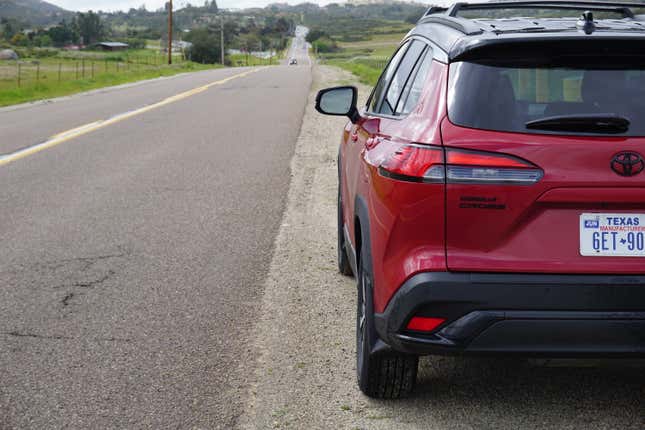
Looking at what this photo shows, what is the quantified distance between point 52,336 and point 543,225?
2708mm

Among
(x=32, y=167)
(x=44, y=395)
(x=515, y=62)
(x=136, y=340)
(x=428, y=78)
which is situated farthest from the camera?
(x=32, y=167)

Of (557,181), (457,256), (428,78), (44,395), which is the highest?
(428,78)

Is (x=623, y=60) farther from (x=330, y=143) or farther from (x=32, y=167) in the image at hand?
(x=330, y=143)

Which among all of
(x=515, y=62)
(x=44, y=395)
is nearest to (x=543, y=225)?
(x=515, y=62)

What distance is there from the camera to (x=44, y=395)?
3914 mm

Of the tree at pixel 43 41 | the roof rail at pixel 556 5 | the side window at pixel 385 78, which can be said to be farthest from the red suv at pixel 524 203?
the tree at pixel 43 41

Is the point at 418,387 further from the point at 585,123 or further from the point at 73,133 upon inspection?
the point at 73,133

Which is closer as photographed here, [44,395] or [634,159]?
[634,159]

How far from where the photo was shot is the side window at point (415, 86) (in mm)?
3705

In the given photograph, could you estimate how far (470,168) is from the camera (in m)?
3.17

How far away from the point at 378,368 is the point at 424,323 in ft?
1.84

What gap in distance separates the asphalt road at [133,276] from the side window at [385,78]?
1.33 m

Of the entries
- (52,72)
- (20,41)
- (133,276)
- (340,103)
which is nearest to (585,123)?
(340,103)

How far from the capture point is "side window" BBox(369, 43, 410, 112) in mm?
4742
